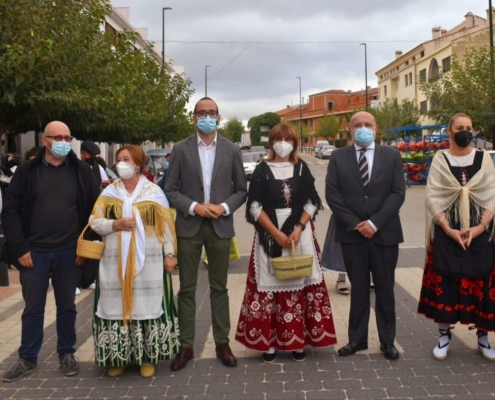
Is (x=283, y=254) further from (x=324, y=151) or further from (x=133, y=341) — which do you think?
(x=324, y=151)

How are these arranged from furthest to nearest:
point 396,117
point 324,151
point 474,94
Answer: point 324,151
point 396,117
point 474,94

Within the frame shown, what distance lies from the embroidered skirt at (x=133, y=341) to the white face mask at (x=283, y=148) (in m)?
1.45

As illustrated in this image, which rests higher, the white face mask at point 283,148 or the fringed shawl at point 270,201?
the white face mask at point 283,148

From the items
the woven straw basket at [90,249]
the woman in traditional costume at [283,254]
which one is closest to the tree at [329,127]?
the woman in traditional costume at [283,254]

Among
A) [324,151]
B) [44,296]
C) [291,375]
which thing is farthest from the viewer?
[324,151]

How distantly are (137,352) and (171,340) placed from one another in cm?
28

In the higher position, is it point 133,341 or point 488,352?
point 133,341

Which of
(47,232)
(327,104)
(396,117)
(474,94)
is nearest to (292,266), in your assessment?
(47,232)

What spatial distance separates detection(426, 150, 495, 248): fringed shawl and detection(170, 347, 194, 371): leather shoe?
2.30 metres

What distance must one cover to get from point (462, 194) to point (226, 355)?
236 cm

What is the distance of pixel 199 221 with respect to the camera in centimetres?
477

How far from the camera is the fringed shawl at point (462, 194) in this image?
15.7 ft

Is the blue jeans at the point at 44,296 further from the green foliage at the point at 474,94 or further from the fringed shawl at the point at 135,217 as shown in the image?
the green foliage at the point at 474,94

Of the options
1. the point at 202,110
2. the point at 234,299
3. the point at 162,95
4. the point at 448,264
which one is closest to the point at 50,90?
the point at 234,299
